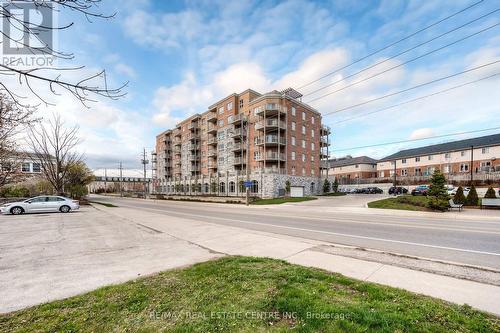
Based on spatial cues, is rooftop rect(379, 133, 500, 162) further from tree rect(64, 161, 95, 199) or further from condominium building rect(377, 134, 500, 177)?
tree rect(64, 161, 95, 199)

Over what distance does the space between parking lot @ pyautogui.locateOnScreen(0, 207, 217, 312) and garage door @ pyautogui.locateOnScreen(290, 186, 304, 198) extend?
33.6m

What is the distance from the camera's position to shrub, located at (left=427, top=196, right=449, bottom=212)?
21.0 metres

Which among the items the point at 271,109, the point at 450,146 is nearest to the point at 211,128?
the point at 271,109

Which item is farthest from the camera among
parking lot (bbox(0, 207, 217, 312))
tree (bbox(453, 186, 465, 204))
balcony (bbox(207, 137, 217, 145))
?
balcony (bbox(207, 137, 217, 145))

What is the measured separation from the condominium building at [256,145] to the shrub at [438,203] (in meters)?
20.7

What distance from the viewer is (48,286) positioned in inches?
183

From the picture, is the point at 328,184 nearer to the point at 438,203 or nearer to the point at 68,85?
the point at 438,203

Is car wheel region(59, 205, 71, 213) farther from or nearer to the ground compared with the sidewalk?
nearer to the ground

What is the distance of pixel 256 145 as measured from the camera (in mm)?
42625

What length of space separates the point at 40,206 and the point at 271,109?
32.2m

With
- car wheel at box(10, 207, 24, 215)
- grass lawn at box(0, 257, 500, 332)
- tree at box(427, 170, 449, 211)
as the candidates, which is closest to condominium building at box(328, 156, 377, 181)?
tree at box(427, 170, 449, 211)

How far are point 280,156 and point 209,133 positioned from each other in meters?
21.6

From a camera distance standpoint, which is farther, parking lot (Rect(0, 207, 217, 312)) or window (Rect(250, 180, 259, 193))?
window (Rect(250, 180, 259, 193))

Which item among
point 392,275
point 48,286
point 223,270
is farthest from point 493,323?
point 48,286
